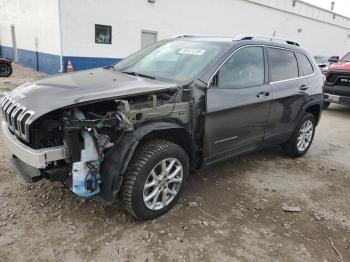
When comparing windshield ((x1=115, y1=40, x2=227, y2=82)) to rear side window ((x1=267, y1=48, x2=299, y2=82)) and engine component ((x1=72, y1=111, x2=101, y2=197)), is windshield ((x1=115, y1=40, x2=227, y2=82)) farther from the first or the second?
engine component ((x1=72, y1=111, x2=101, y2=197))

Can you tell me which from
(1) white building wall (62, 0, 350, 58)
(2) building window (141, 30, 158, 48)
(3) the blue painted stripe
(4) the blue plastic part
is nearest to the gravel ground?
(4) the blue plastic part

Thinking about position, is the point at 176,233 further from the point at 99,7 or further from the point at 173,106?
the point at 99,7

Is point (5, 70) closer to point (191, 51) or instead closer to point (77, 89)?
point (191, 51)

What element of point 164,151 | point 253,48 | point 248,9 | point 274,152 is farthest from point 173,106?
point 248,9

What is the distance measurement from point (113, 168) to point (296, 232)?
188cm

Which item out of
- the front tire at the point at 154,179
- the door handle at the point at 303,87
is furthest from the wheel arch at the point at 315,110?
the front tire at the point at 154,179

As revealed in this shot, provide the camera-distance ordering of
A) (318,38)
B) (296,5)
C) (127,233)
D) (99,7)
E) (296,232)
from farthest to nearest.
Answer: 1. (318,38)
2. (296,5)
3. (99,7)
4. (296,232)
5. (127,233)

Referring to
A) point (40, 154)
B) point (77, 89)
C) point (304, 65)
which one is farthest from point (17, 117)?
point (304, 65)

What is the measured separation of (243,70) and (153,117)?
1389 millimetres

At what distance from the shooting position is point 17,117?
2.71m

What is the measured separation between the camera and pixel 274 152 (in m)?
5.38

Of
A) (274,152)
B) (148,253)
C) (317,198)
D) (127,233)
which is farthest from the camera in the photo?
(274,152)

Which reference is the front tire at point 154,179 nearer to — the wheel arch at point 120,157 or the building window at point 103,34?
the wheel arch at point 120,157

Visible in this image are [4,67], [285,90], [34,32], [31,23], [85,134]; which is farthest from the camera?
[31,23]
